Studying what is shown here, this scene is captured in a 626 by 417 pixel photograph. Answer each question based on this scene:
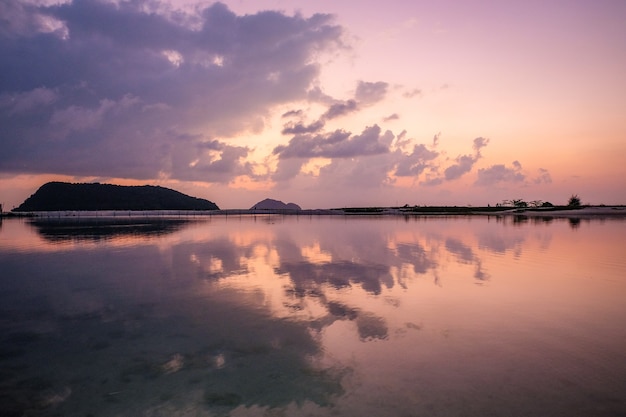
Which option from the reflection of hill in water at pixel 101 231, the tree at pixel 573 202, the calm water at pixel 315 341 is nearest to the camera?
the calm water at pixel 315 341

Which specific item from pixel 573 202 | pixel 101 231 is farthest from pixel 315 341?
pixel 573 202

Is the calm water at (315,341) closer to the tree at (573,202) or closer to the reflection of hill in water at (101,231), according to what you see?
the reflection of hill in water at (101,231)

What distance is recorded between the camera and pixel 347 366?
360 inches

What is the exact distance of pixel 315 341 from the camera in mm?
10805

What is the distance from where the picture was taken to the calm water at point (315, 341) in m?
7.59

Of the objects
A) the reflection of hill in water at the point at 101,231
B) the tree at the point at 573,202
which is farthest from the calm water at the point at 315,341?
the tree at the point at 573,202

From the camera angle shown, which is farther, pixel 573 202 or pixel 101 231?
pixel 573 202

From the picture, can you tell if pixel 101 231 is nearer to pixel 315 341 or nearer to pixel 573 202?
pixel 315 341

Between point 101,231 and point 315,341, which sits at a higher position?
point 101,231

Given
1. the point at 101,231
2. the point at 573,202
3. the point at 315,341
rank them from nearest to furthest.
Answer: the point at 315,341, the point at 101,231, the point at 573,202

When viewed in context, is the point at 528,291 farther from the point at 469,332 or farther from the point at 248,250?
the point at 248,250

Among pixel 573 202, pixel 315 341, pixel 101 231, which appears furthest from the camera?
pixel 573 202

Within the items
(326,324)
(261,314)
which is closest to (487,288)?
(326,324)

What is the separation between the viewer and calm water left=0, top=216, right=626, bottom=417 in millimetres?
7594
